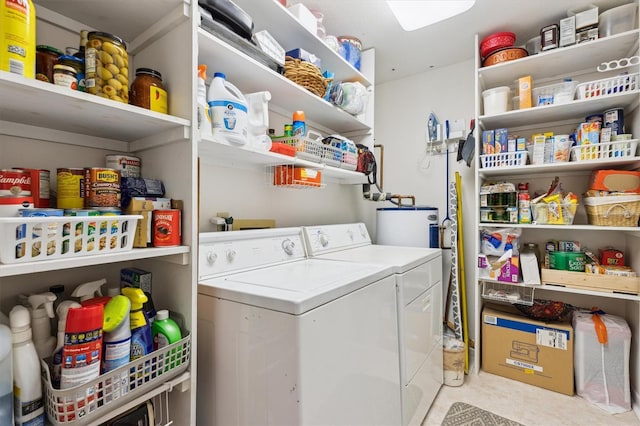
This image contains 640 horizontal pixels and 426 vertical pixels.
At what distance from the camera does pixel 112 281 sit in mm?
1128

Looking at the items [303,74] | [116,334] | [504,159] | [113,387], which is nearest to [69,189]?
[116,334]

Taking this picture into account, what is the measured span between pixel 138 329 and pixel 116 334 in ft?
0.26

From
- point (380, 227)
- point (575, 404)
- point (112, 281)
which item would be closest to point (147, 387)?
point (112, 281)

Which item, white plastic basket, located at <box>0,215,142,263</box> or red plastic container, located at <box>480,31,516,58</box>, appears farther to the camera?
red plastic container, located at <box>480,31,516,58</box>

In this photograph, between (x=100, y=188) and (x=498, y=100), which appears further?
(x=498, y=100)

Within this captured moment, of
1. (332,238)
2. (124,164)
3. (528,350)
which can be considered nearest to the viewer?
(124,164)

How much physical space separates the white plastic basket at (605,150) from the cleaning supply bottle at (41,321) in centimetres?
271

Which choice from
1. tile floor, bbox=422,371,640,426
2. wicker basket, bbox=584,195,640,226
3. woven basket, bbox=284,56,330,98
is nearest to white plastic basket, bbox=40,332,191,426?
woven basket, bbox=284,56,330,98

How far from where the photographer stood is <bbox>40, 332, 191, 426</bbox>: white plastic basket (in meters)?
0.71

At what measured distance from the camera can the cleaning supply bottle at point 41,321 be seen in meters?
0.82

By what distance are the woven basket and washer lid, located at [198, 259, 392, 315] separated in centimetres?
103

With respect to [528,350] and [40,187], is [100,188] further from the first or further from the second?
[528,350]

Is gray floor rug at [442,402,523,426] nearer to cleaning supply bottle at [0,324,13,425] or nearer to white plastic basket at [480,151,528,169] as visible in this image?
white plastic basket at [480,151,528,169]

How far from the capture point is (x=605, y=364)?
6.14 feet
